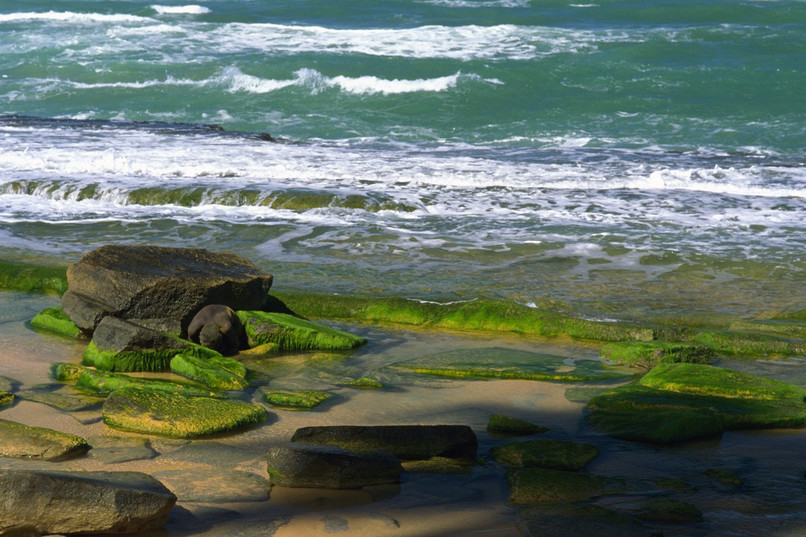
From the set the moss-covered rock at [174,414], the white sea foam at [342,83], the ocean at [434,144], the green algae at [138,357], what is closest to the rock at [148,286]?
the green algae at [138,357]

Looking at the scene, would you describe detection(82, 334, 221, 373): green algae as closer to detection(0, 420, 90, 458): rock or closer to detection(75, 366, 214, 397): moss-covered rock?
detection(75, 366, 214, 397): moss-covered rock

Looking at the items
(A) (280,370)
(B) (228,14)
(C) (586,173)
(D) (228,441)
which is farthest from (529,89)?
(D) (228,441)

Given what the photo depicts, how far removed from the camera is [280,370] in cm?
500

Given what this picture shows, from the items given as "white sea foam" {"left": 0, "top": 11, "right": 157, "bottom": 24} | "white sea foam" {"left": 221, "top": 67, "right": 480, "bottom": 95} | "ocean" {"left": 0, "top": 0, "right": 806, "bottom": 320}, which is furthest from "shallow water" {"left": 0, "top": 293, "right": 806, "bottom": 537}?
"white sea foam" {"left": 0, "top": 11, "right": 157, "bottom": 24}

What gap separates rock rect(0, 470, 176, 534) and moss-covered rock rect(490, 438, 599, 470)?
4.48ft

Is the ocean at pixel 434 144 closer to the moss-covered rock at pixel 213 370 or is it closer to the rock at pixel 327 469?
the moss-covered rock at pixel 213 370

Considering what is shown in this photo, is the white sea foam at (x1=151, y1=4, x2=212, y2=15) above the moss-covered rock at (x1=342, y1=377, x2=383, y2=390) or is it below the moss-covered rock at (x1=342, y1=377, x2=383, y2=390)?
above

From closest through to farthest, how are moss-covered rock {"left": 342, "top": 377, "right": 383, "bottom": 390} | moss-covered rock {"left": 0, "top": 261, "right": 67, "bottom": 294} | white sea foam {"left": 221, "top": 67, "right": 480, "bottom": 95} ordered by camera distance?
moss-covered rock {"left": 342, "top": 377, "right": 383, "bottom": 390} < moss-covered rock {"left": 0, "top": 261, "right": 67, "bottom": 294} < white sea foam {"left": 221, "top": 67, "right": 480, "bottom": 95}

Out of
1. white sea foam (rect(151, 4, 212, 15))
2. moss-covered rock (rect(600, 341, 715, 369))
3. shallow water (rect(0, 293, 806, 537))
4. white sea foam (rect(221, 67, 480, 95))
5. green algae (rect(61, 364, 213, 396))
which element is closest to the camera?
shallow water (rect(0, 293, 806, 537))

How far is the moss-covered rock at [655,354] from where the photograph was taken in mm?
5059

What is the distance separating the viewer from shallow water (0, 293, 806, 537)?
3.09 meters

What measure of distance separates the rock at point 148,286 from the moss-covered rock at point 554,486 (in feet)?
8.58

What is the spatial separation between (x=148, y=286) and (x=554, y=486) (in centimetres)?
289

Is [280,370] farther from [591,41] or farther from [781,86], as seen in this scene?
[591,41]
